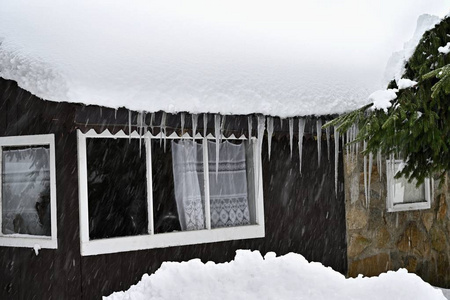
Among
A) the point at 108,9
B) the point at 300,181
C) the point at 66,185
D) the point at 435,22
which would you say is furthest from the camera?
the point at 300,181

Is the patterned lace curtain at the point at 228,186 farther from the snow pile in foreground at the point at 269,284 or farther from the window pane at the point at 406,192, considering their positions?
the window pane at the point at 406,192

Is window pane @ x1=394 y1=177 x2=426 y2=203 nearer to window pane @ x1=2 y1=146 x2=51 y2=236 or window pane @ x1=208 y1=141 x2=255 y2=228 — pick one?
window pane @ x1=208 y1=141 x2=255 y2=228

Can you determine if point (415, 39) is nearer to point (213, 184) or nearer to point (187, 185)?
point (213, 184)

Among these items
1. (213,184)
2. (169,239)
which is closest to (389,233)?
(213,184)

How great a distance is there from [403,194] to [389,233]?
24.8 inches

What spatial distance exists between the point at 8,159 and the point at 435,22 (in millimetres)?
4434

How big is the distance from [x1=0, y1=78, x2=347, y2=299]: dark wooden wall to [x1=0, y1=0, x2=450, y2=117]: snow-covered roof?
0.35 m

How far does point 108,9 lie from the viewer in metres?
7.16

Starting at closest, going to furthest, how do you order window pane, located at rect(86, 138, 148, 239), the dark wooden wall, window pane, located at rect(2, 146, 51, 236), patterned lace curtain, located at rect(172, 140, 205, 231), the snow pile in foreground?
the snow pile in foreground → the dark wooden wall → window pane, located at rect(2, 146, 51, 236) → patterned lace curtain, located at rect(172, 140, 205, 231) → window pane, located at rect(86, 138, 148, 239)

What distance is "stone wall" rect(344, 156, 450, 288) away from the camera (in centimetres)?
816

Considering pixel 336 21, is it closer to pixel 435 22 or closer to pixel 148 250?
pixel 435 22

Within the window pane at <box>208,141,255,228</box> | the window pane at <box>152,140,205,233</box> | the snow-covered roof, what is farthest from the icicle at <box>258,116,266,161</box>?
the window pane at <box>152,140,205,233</box>

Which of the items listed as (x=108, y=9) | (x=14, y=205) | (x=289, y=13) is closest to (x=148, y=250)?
(x=14, y=205)

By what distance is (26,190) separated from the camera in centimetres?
660
